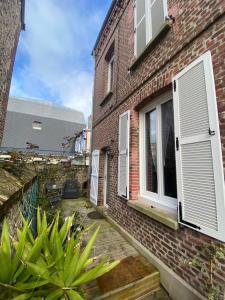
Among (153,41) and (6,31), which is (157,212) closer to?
(153,41)

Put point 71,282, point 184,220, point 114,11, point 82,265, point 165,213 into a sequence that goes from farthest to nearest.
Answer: point 114,11 < point 165,213 < point 184,220 < point 82,265 < point 71,282

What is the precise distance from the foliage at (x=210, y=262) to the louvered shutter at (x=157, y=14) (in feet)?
11.7

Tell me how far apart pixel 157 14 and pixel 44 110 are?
17405 millimetres

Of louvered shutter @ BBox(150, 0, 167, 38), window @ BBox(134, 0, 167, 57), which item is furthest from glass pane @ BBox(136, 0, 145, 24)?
louvered shutter @ BBox(150, 0, 167, 38)

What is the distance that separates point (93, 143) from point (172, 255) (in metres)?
5.46

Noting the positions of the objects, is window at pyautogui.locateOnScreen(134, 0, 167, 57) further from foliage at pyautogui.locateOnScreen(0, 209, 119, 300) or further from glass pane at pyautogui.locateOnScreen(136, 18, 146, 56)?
foliage at pyautogui.locateOnScreen(0, 209, 119, 300)

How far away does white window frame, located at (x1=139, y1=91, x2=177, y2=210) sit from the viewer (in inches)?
117

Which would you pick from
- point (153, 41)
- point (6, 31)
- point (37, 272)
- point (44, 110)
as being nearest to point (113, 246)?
point (37, 272)

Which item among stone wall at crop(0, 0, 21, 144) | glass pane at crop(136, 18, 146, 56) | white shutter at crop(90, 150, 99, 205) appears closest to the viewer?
glass pane at crop(136, 18, 146, 56)

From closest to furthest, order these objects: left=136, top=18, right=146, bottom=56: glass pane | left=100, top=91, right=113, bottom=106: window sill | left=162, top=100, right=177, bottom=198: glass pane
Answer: left=162, top=100, right=177, bottom=198: glass pane
left=136, top=18, right=146, bottom=56: glass pane
left=100, top=91, right=113, bottom=106: window sill

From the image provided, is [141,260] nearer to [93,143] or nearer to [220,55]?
[220,55]

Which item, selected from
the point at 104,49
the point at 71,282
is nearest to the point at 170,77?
the point at 71,282

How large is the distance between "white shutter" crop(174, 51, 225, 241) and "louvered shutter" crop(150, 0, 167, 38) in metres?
1.48

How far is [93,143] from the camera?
23.7 feet
